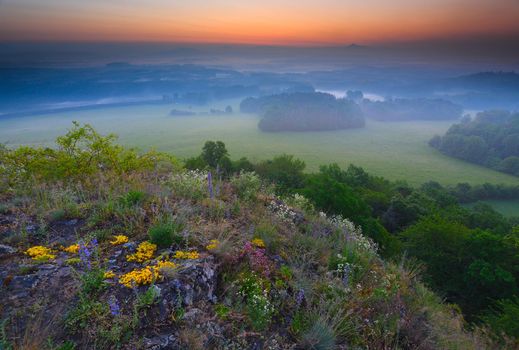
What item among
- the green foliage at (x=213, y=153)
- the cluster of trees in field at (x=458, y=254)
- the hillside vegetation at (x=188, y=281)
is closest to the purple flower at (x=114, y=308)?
the hillside vegetation at (x=188, y=281)

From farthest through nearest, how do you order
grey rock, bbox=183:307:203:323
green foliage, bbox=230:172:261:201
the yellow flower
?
green foliage, bbox=230:172:261:201, the yellow flower, grey rock, bbox=183:307:203:323

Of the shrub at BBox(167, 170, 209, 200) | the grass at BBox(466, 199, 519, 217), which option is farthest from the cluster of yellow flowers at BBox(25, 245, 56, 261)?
the grass at BBox(466, 199, 519, 217)

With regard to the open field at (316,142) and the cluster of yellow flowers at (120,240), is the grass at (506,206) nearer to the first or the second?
the open field at (316,142)

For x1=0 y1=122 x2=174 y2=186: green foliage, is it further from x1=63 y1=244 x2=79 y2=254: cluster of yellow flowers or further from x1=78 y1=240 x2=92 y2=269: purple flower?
x1=78 y1=240 x2=92 y2=269: purple flower

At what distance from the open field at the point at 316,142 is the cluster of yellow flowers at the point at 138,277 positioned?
63.2 m

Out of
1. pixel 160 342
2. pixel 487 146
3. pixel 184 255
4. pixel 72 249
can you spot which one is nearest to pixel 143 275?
pixel 184 255

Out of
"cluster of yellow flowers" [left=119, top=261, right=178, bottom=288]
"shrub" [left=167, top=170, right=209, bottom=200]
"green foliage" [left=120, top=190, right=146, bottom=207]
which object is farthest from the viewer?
"shrub" [left=167, top=170, right=209, bottom=200]

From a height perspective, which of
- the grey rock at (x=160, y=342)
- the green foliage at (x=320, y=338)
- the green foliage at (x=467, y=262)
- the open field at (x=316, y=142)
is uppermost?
the grey rock at (x=160, y=342)

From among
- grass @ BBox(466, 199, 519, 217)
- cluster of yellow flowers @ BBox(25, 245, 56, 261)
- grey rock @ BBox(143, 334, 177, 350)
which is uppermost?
cluster of yellow flowers @ BBox(25, 245, 56, 261)

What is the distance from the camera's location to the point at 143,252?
4812 mm

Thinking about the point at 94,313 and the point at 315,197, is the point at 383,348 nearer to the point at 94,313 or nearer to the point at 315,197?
the point at 94,313

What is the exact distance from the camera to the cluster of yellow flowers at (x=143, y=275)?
158 inches

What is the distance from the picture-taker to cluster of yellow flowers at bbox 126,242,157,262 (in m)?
4.65

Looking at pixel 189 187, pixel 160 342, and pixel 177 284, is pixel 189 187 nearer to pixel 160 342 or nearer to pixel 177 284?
pixel 177 284
